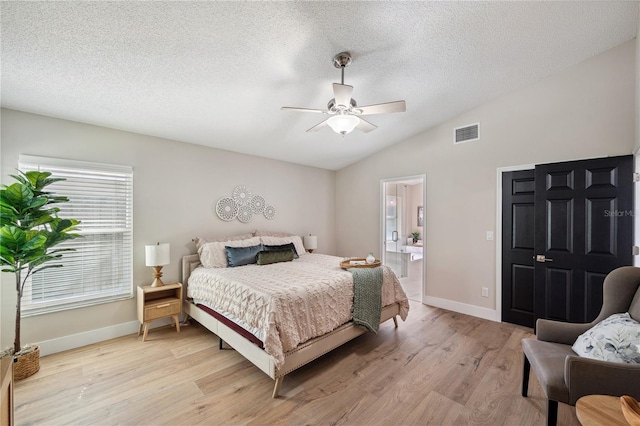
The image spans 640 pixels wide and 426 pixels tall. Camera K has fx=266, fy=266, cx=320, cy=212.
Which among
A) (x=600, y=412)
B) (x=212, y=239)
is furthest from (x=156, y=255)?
(x=600, y=412)

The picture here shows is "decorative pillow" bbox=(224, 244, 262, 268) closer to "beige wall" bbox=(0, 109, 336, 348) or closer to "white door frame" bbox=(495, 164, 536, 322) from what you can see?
"beige wall" bbox=(0, 109, 336, 348)

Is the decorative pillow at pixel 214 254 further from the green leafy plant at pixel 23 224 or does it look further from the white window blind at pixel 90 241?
the green leafy plant at pixel 23 224

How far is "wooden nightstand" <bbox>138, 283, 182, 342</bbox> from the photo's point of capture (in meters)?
3.08

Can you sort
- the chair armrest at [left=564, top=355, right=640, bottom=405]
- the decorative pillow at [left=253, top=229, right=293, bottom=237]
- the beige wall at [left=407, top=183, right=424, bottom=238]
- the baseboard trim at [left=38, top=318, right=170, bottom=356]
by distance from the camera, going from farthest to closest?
1. the beige wall at [left=407, top=183, right=424, bottom=238]
2. the decorative pillow at [left=253, top=229, right=293, bottom=237]
3. the baseboard trim at [left=38, top=318, right=170, bottom=356]
4. the chair armrest at [left=564, top=355, right=640, bottom=405]

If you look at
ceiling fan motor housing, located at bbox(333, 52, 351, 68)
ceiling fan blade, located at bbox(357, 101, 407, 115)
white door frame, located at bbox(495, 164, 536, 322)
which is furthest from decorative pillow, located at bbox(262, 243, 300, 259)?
white door frame, located at bbox(495, 164, 536, 322)

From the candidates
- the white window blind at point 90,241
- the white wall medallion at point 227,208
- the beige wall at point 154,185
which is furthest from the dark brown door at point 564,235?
the white window blind at point 90,241

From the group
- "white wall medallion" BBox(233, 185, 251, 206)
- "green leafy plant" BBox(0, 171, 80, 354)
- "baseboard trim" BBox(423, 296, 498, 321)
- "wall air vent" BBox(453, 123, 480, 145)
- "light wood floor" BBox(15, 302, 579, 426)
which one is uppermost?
"wall air vent" BBox(453, 123, 480, 145)

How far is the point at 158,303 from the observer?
319 cm

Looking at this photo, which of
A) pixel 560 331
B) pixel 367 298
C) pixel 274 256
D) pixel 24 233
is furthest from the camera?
pixel 274 256

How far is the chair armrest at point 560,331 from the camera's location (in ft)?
6.34

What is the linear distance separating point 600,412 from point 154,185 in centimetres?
425

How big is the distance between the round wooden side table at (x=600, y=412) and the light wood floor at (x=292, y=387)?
888mm

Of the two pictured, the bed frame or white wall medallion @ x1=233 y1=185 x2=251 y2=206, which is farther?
white wall medallion @ x1=233 y1=185 x2=251 y2=206

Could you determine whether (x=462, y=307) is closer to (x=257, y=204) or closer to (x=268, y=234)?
(x=268, y=234)
